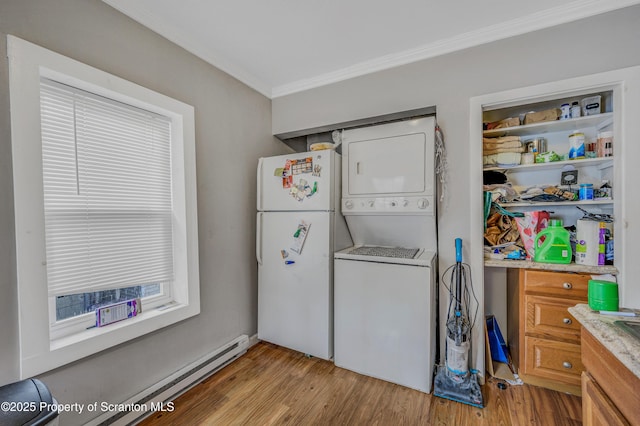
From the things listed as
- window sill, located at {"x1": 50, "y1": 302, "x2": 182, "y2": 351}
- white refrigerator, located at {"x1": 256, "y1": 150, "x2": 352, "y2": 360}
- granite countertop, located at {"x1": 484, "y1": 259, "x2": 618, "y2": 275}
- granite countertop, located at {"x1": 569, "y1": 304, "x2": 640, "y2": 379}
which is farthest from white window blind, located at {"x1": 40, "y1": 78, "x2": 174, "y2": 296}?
granite countertop, located at {"x1": 484, "y1": 259, "x2": 618, "y2": 275}

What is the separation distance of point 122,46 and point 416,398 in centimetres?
290

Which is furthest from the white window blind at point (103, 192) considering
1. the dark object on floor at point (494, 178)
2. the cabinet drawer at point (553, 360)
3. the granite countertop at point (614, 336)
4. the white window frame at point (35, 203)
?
the cabinet drawer at point (553, 360)

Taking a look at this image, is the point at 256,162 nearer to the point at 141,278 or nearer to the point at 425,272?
the point at 141,278

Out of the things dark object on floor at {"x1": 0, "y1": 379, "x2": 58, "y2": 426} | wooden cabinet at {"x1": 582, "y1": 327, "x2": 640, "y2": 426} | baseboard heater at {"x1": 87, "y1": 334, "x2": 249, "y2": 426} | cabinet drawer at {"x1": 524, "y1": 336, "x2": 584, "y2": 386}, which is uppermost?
wooden cabinet at {"x1": 582, "y1": 327, "x2": 640, "y2": 426}

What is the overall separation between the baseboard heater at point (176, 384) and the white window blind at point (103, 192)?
667 mm

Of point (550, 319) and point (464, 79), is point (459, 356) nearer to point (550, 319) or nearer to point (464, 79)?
point (550, 319)

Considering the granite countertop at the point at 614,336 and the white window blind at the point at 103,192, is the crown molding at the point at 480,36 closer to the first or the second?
the white window blind at the point at 103,192

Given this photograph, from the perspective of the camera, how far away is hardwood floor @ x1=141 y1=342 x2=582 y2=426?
5.33 feet

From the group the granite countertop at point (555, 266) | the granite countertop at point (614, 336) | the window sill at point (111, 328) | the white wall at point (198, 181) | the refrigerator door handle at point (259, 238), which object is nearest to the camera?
the granite countertop at point (614, 336)

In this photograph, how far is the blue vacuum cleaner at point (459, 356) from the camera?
5.80ft

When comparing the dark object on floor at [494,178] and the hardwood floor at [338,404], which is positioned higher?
the dark object on floor at [494,178]

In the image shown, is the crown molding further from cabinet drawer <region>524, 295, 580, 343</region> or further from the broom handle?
cabinet drawer <region>524, 295, 580, 343</region>

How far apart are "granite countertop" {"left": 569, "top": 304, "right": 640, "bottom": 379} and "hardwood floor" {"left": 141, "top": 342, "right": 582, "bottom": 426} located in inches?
40.0

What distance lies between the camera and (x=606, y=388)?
2.83 feet
